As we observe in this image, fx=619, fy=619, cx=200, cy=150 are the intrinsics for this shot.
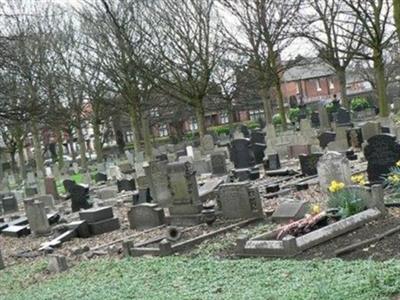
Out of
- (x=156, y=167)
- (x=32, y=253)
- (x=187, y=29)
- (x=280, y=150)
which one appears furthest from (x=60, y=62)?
(x=32, y=253)

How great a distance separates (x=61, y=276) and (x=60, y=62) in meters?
27.7

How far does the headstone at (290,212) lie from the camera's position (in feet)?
34.4

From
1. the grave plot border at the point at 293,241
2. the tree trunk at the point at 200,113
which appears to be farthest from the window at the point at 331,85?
the grave plot border at the point at 293,241

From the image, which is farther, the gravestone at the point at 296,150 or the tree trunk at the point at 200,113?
the tree trunk at the point at 200,113

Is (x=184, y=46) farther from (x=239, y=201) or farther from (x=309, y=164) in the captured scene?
(x=239, y=201)

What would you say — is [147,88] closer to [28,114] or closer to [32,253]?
[28,114]

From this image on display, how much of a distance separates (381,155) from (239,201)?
315 cm

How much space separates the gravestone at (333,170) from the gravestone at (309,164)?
108 inches

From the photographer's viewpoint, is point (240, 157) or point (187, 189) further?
point (240, 157)

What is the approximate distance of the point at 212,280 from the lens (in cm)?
727

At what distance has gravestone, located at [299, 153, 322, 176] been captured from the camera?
16.5 meters

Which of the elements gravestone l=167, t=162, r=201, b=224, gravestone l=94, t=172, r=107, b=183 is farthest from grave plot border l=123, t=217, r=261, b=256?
gravestone l=94, t=172, r=107, b=183

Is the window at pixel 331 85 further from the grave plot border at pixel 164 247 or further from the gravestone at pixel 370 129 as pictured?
the grave plot border at pixel 164 247

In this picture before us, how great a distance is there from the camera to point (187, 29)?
29.4 m
